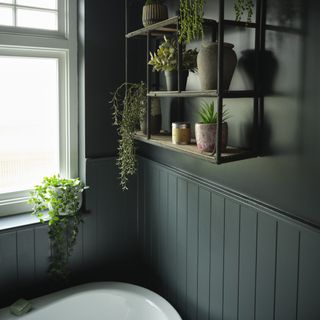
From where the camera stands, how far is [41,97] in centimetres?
240

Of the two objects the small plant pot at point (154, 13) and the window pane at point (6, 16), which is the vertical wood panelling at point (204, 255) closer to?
the small plant pot at point (154, 13)

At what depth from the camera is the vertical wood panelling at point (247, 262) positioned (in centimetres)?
166

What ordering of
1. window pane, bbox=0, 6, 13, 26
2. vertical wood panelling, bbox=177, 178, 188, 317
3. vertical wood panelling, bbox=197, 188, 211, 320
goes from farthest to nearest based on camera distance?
window pane, bbox=0, 6, 13, 26 < vertical wood panelling, bbox=177, 178, 188, 317 < vertical wood panelling, bbox=197, 188, 211, 320

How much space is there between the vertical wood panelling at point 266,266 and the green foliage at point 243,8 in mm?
778

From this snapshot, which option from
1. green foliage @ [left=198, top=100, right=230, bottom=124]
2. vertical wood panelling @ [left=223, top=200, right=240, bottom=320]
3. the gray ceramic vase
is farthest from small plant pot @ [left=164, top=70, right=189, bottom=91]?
vertical wood panelling @ [left=223, top=200, right=240, bottom=320]

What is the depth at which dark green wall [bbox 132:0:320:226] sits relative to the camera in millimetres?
1351

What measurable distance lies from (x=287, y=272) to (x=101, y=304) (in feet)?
3.95

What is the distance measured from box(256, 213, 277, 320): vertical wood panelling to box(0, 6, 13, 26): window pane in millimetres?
1716

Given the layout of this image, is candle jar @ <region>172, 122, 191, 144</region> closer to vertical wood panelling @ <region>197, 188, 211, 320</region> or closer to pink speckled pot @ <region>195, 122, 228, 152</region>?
pink speckled pot @ <region>195, 122, 228, 152</region>

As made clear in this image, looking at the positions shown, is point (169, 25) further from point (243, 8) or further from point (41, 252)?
point (41, 252)

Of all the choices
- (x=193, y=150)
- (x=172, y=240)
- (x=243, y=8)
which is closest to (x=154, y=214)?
(x=172, y=240)

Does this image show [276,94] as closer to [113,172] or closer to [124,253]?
[113,172]

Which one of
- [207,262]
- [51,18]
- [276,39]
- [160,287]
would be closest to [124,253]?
[160,287]

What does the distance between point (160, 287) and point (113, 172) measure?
771 mm
